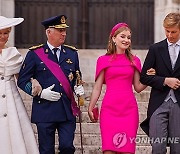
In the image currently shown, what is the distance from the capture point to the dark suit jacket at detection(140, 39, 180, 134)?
5.60 metres

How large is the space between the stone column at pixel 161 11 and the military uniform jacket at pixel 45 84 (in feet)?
16.4

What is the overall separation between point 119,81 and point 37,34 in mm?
5631

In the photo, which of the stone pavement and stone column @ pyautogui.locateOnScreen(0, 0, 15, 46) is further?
stone column @ pyautogui.locateOnScreen(0, 0, 15, 46)

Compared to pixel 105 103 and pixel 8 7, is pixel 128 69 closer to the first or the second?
pixel 105 103

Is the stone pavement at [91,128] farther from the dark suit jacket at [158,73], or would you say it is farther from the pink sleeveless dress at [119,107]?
the dark suit jacket at [158,73]

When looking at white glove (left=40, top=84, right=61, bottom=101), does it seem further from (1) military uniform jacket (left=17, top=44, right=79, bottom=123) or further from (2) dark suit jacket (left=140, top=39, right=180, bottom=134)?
(2) dark suit jacket (left=140, top=39, right=180, bottom=134)

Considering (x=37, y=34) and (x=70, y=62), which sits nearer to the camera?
(x=70, y=62)

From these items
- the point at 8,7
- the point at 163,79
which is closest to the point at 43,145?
the point at 163,79

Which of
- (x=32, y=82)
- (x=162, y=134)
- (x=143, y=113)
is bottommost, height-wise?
(x=143, y=113)

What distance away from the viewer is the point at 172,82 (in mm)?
5512

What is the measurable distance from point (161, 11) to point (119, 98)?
5462 millimetres

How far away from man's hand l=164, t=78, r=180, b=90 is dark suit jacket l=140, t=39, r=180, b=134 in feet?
0.14

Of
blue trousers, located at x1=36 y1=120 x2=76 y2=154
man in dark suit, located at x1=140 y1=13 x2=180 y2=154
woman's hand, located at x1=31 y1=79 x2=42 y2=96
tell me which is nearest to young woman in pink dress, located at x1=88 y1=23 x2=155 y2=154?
man in dark suit, located at x1=140 y1=13 x2=180 y2=154

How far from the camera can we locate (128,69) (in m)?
5.80
